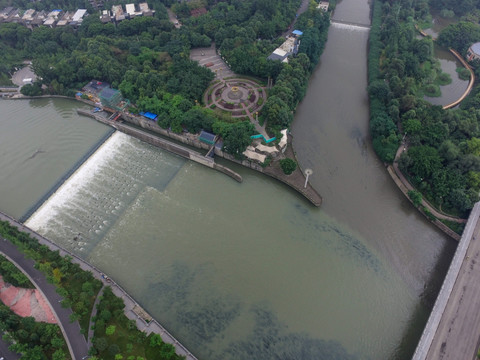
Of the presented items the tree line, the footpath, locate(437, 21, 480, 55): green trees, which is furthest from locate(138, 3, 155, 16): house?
locate(437, 21, 480, 55): green trees

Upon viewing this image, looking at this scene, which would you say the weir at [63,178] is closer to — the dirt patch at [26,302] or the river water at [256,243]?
the river water at [256,243]

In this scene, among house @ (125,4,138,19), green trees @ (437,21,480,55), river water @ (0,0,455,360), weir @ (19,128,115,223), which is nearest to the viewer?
river water @ (0,0,455,360)

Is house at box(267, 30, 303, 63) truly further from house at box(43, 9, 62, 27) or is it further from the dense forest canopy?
house at box(43, 9, 62, 27)

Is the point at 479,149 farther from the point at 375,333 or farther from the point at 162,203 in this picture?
the point at 162,203

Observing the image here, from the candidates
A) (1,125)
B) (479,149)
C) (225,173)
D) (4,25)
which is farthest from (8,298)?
(4,25)

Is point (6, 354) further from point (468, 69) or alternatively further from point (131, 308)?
point (468, 69)
